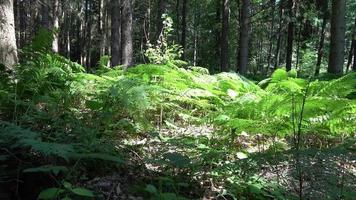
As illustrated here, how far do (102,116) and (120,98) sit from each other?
31 cm

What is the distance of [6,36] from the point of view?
5633mm

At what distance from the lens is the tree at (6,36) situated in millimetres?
5570

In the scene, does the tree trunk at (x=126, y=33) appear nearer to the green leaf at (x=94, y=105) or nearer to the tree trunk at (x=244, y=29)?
the tree trunk at (x=244, y=29)

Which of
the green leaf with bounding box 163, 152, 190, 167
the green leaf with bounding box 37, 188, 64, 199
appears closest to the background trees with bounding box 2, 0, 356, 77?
the green leaf with bounding box 163, 152, 190, 167

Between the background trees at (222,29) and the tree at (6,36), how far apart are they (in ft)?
0.24

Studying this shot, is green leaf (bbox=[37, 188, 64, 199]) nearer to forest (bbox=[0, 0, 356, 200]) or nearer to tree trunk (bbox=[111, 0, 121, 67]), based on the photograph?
forest (bbox=[0, 0, 356, 200])

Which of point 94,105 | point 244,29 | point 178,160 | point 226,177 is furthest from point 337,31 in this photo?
point 178,160

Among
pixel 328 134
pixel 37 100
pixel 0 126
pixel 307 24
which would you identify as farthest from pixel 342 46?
pixel 307 24

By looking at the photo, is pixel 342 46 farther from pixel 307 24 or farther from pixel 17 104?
pixel 307 24

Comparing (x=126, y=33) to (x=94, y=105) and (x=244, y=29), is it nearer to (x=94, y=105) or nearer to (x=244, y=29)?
(x=244, y=29)

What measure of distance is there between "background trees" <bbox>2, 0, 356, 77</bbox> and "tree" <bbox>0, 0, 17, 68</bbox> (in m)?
0.07

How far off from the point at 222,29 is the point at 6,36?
14.3 meters

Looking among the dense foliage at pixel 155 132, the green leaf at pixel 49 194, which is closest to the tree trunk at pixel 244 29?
the dense foliage at pixel 155 132

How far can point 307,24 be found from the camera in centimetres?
2102
